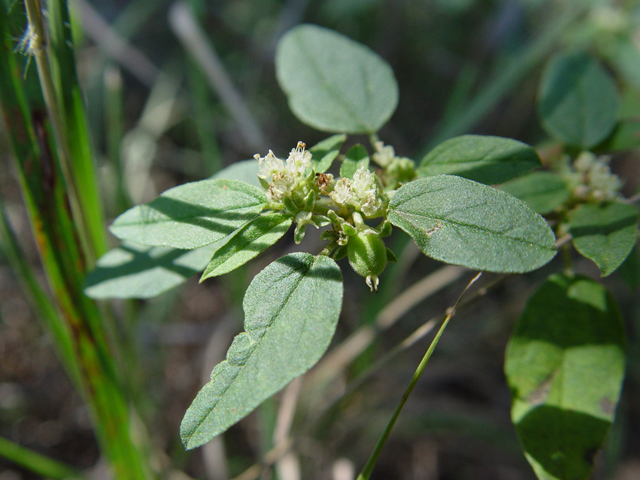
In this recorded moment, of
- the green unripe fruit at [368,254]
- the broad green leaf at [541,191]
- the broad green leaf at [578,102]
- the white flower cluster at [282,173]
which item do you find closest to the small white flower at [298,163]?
the white flower cluster at [282,173]

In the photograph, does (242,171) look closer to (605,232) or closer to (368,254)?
(368,254)

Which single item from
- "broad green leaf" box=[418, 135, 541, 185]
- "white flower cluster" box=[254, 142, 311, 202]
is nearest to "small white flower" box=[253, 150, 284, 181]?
"white flower cluster" box=[254, 142, 311, 202]

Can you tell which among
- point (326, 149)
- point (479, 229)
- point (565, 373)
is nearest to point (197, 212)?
point (326, 149)

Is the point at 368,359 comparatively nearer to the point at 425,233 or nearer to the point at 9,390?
the point at 425,233

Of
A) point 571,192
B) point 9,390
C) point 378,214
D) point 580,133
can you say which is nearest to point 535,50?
point 580,133

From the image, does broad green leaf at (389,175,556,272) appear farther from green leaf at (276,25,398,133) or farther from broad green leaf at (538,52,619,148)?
broad green leaf at (538,52,619,148)
